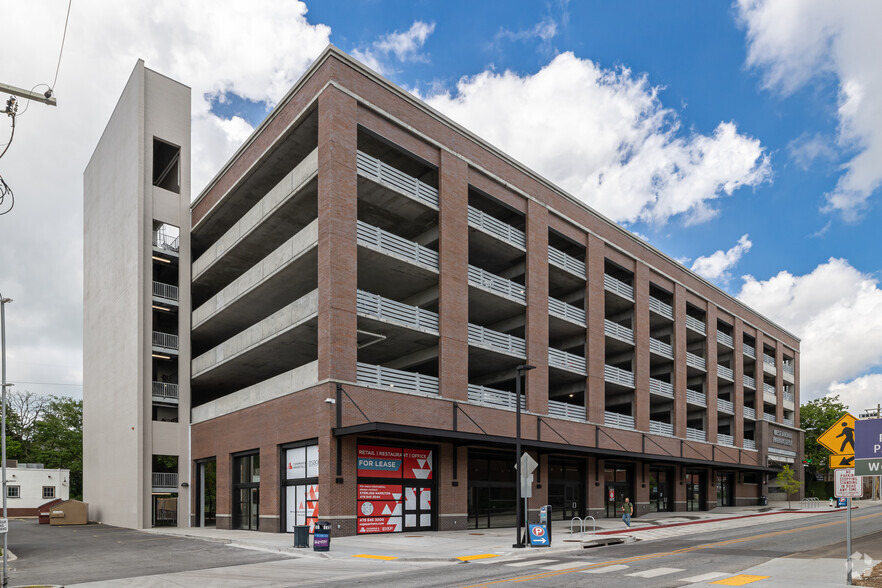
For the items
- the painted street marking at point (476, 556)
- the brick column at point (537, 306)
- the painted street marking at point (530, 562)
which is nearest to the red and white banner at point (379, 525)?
the painted street marking at point (476, 556)

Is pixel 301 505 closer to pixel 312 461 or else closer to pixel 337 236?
pixel 312 461

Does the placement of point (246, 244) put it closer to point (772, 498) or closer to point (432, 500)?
point (432, 500)

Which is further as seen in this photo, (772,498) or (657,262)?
(772,498)

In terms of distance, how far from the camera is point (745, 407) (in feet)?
216

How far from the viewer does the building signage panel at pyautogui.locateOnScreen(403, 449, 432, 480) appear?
98.4 feet

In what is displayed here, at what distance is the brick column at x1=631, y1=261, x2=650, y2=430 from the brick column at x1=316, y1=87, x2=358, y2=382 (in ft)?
82.0

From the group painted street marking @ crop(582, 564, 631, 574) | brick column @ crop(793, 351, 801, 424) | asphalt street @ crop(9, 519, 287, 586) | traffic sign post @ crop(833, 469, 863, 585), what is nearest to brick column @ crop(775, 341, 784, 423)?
brick column @ crop(793, 351, 801, 424)

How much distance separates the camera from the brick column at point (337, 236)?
Answer: 2791cm

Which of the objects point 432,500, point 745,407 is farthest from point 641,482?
point 745,407

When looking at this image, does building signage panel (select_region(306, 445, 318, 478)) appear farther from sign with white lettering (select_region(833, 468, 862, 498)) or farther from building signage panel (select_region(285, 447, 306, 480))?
sign with white lettering (select_region(833, 468, 862, 498))

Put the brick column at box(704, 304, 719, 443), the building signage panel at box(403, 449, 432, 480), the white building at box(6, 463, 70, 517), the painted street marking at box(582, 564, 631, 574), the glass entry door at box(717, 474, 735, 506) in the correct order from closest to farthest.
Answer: the painted street marking at box(582, 564, 631, 574) < the building signage panel at box(403, 449, 432, 480) < the brick column at box(704, 304, 719, 443) < the glass entry door at box(717, 474, 735, 506) < the white building at box(6, 463, 70, 517)

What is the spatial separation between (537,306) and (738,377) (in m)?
33.0

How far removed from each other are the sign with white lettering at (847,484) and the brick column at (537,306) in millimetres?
21564

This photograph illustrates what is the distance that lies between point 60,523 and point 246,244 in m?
23.9
